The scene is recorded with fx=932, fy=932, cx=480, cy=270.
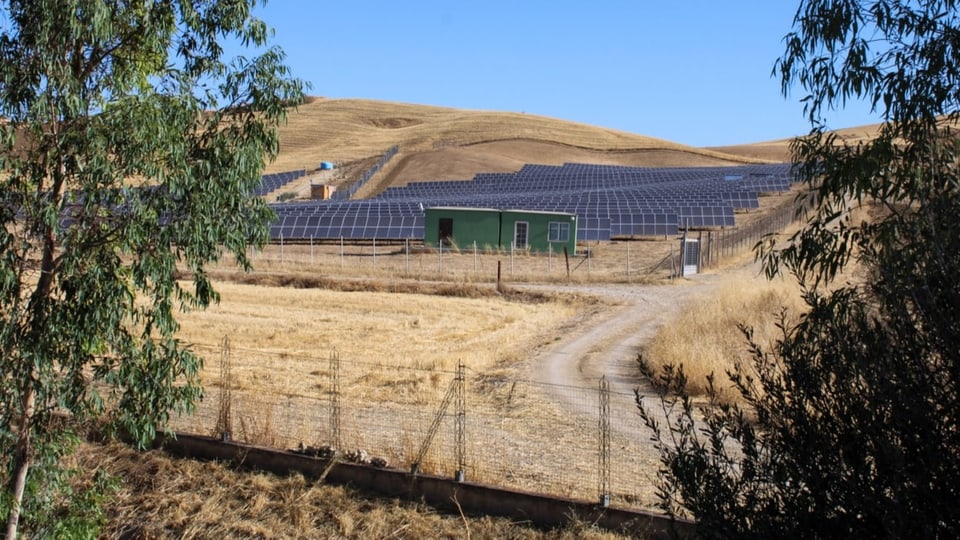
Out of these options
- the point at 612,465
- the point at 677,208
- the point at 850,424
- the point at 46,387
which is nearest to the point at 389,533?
the point at 612,465

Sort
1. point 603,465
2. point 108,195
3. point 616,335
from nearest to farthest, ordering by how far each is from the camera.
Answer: point 108,195, point 603,465, point 616,335

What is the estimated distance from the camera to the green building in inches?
1704

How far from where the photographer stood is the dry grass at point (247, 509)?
11578 millimetres

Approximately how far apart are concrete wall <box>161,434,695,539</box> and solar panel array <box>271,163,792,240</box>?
30.4m

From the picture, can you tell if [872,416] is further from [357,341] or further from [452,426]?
[357,341]

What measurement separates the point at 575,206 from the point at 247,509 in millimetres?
40553

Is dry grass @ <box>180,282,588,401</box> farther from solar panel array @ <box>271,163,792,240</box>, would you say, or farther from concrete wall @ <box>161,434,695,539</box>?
solar panel array @ <box>271,163,792,240</box>

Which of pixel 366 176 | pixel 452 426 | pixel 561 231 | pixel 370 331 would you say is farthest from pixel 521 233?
pixel 366 176

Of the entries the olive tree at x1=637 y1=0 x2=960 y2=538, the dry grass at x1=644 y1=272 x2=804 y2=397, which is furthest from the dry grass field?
the olive tree at x1=637 y1=0 x2=960 y2=538

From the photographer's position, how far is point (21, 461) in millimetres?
10086

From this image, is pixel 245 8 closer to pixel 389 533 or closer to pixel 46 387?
pixel 46 387

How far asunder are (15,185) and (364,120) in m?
117

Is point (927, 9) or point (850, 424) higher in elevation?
point (927, 9)

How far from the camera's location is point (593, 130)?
120 metres
